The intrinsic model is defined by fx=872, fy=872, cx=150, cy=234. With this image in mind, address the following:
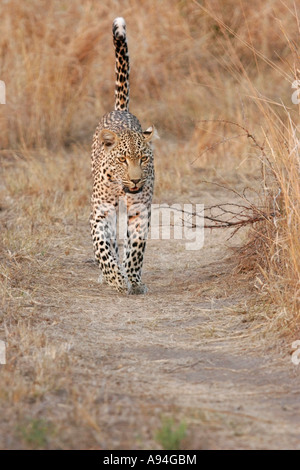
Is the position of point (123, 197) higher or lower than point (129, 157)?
lower

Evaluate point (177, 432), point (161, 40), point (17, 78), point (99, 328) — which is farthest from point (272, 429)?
point (161, 40)

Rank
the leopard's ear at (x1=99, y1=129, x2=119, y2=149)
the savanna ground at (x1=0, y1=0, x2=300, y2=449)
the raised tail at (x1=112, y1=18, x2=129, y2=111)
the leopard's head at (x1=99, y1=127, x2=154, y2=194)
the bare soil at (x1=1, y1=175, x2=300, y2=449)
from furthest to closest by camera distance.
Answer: the raised tail at (x1=112, y1=18, x2=129, y2=111) < the leopard's ear at (x1=99, y1=129, x2=119, y2=149) < the leopard's head at (x1=99, y1=127, x2=154, y2=194) < the savanna ground at (x1=0, y1=0, x2=300, y2=449) < the bare soil at (x1=1, y1=175, x2=300, y2=449)

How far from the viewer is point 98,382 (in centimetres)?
448

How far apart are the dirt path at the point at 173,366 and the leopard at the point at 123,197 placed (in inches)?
7.4

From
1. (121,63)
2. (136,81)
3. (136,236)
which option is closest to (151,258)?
(136,236)

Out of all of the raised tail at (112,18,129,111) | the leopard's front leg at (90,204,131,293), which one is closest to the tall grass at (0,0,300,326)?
the raised tail at (112,18,129,111)

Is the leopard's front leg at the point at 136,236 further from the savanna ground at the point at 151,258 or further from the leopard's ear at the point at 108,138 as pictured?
the leopard's ear at the point at 108,138

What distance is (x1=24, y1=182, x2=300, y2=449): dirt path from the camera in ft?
12.8

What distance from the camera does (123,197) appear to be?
691 centimetres

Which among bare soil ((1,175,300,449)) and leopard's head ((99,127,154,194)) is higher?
leopard's head ((99,127,154,194))

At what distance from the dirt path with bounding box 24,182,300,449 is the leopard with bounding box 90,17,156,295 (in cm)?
19

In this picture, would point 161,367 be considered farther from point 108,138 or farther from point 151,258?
point 151,258

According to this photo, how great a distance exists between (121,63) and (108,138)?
1.16 meters

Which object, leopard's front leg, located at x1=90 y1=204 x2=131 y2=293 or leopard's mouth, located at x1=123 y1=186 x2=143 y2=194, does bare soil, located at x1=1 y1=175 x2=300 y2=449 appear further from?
leopard's mouth, located at x1=123 y1=186 x2=143 y2=194
